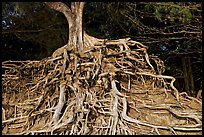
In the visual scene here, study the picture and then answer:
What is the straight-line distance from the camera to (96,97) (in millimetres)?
3225

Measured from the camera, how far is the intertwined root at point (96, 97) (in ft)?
9.43

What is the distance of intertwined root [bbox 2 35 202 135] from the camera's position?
2873mm

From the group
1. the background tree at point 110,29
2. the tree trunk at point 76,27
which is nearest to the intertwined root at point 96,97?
the tree trunk at point 76,27

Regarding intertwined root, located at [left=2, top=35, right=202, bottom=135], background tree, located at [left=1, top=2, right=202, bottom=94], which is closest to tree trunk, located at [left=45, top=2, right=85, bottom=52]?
intertwined root, located at [left=2, top=35, right=202, bottom=135]

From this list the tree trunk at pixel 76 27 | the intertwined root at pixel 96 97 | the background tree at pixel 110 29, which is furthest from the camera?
the background tree at pixel 110 29

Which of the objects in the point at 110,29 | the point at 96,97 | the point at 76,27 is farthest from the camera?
the point at 110,29

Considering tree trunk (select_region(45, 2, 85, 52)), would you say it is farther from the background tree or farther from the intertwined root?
the background tree

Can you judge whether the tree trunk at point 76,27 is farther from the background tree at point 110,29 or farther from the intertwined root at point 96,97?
the background tree at point 110,29

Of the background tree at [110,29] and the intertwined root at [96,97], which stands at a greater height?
the background tree at [110,29]

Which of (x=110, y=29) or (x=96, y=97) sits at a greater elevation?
(x=110, y=29)

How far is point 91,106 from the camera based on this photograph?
121 inches

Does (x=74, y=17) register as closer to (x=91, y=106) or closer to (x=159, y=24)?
(x=91, y=106)

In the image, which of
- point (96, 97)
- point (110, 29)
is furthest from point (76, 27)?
point (110, 29)

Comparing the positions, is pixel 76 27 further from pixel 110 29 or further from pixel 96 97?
pixel 110 29
